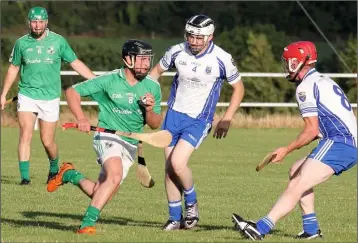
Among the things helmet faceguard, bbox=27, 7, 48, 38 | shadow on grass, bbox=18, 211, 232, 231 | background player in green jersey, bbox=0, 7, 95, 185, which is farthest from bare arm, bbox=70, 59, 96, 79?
shadow on grass, bbox=18, 211, 232, 231

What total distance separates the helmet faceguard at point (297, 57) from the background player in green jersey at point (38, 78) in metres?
5.32

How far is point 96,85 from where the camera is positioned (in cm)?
1218

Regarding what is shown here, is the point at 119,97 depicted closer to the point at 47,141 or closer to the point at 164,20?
the point at 47,141

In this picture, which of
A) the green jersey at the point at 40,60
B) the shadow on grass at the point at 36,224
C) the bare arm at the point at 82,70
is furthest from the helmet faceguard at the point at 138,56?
the green jersey at the point at 40,60

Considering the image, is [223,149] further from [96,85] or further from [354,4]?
[354,4]

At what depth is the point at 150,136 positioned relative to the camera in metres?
12.2

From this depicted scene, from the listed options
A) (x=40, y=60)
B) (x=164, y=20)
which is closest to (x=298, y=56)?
(x=40, y=60)

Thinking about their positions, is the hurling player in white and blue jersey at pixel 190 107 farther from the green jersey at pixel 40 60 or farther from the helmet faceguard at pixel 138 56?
the green jersey at pixel 40 60

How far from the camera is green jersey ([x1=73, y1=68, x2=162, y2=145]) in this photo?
39.9 feet

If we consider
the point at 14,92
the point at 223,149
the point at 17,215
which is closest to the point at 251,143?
the point at 223,149

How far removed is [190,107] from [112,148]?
1.26m

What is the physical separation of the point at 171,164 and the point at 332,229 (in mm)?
1735

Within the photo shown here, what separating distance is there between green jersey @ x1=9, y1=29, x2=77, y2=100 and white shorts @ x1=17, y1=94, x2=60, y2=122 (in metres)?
0.06

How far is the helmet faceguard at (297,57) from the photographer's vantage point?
11711 mm
